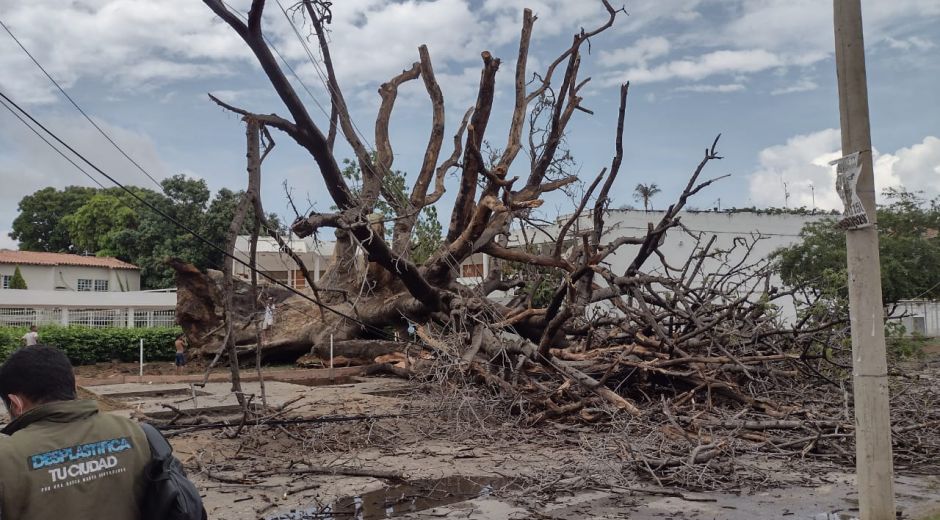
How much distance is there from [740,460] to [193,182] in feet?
112

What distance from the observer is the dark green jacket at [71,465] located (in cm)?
218

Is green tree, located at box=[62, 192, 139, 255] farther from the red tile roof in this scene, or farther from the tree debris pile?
the tree debris pile

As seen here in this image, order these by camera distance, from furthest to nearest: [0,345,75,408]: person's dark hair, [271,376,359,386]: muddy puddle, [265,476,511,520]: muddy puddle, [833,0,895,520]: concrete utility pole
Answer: [271,376,359,386]: muddy puddle → [265,476,511,520]: muddy puddle → [833,0,895,520]: concrete utility pole → [0,345,75,408]: person's dark hair

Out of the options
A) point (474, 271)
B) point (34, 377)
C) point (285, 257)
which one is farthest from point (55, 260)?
point (34, 377)

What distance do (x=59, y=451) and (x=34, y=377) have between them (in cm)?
25

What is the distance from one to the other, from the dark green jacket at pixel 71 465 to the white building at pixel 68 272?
3760 cm

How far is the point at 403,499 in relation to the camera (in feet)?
19.9

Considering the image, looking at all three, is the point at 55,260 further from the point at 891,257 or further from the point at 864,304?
the point at 864,304

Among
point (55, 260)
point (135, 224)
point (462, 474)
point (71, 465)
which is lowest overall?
point (462, 474)

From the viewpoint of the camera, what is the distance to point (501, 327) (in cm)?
1062

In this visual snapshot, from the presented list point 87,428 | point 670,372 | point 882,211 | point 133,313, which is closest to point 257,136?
point 670,372

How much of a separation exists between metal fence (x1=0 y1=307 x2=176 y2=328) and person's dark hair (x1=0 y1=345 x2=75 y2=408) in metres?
25.8

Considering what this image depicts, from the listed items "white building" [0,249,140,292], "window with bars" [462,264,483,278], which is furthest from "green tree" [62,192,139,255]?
"window with bars" [462,264,483,278]

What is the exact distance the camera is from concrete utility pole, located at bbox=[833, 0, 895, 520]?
446cm
